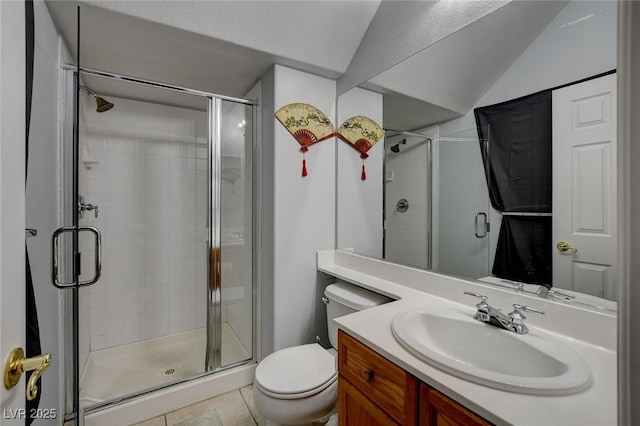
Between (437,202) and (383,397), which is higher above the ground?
(437,202)

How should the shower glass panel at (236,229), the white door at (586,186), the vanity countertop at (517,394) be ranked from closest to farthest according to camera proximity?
1. the vanity countertop at (517,394)
2. the white door at (586,186)
3. the shower glass panel at (236,229)

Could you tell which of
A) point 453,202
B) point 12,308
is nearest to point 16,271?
point 12,308

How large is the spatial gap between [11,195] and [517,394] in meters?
1.12

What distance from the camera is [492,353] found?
37.7 inches

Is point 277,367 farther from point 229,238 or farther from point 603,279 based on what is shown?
point 603,279

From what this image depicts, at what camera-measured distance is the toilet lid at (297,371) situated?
4.11ft

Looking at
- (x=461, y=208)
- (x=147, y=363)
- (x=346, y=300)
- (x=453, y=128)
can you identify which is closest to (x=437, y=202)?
(x=461, y=208)

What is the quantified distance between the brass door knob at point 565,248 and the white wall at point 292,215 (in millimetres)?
1276

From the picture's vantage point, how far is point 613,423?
0.57m

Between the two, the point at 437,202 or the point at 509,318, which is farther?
the point at 437,202

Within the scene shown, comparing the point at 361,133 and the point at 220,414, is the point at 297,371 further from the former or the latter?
the point at 361,133

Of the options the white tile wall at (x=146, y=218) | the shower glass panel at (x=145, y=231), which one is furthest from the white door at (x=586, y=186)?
the white tile wall at (x=146, y=218)

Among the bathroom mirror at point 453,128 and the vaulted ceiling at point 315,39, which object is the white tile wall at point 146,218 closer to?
the vaulted ceiling at point 315,39

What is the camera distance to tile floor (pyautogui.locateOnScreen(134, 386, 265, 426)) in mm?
1612
